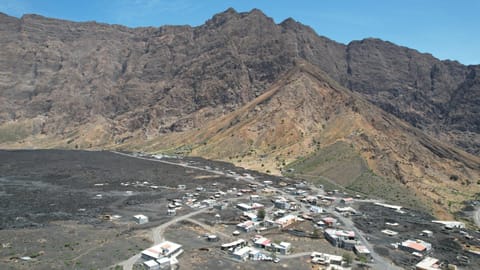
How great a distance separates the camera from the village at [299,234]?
6219cm

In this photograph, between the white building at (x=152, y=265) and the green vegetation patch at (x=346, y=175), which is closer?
the white building at (x=152, y=265)

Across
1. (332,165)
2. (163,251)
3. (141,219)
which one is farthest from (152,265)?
(332,165)

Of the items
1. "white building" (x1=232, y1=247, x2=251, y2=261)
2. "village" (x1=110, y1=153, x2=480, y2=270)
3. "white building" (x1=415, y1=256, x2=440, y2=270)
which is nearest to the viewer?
"white building" (x1=415, y1=256, x2=440, y2=270)

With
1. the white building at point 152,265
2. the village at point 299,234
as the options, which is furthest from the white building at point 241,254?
the white building at point 152,265

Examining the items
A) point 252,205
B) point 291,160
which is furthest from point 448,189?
point 252,205

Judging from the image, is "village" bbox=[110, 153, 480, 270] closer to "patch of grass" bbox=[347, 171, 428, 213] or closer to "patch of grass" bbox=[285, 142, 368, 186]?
"patch of grass" bbox=[347, 171, 428, 213]

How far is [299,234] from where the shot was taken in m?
76.1

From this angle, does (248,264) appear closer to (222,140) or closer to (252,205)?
(252,205)

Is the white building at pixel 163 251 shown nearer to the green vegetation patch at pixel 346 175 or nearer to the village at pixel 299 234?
the village at pixel 299 234

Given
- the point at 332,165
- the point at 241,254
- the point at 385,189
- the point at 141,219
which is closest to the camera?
the point at 241,254

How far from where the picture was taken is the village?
2448 inches

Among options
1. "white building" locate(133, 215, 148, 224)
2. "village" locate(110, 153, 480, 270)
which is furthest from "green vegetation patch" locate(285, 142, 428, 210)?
"white building" locate(133, 215, 148, 224)

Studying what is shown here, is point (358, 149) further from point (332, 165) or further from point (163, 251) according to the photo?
point (163, 251)

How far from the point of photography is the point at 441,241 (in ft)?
249
